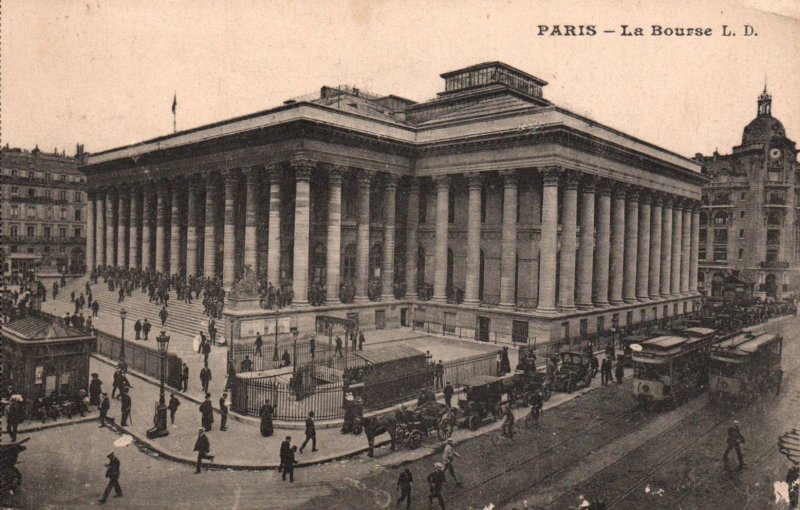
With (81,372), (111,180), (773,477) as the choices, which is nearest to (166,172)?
(111,180)

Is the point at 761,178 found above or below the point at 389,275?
above

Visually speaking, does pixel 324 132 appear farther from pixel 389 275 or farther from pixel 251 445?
pixel 251 445

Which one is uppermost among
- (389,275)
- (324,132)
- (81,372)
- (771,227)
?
(324,132)

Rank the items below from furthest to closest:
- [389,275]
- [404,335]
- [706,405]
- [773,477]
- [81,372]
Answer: [389,275], [404,335], [706,405], [81,372], [773,477]

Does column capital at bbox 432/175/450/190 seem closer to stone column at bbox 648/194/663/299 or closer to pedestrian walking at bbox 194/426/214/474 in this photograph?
stone column at bbox 648/194/663/299

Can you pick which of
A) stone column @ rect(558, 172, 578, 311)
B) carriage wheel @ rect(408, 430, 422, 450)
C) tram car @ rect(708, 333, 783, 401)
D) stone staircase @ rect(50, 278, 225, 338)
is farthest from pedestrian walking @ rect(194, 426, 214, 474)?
stone column @ rect(558, 172, 578, 311)

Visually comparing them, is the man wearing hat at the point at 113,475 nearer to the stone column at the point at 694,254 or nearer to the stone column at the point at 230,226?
the stone column at the point at 230,226
